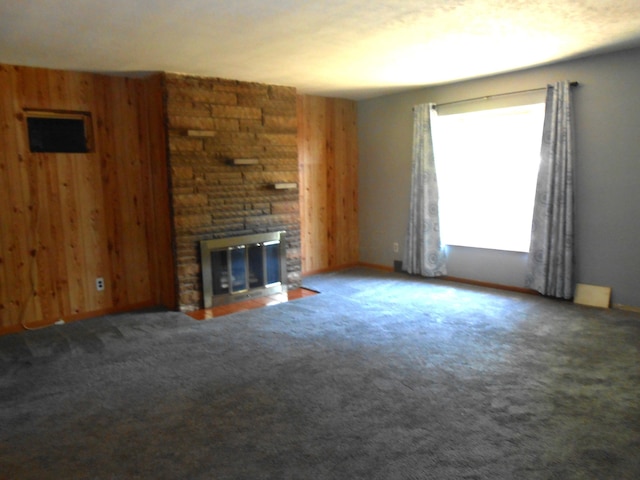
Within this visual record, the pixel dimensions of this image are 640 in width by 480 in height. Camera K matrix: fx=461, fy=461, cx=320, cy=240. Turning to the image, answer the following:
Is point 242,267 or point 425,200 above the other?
point 425,200

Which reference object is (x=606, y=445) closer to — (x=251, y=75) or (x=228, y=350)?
(x=228, y=350)

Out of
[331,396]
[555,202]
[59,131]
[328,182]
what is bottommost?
[331,396]

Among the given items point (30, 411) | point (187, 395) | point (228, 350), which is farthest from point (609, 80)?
point (30, 411)

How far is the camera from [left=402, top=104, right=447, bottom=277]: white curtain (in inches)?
214

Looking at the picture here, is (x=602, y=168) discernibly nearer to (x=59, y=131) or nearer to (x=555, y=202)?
(x=555, y=202)

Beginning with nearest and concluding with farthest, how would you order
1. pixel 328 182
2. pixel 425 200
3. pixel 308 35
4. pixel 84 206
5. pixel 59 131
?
pixel 308 35
pixel 59 131
pixel 84 206
pixel 425 200
pixel 328 182

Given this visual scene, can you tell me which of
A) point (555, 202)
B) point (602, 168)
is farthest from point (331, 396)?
point (602, 168)

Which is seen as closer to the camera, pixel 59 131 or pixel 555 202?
pixel 59 131

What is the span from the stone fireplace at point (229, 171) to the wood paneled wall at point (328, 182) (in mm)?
565

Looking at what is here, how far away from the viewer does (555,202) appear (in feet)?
14.4

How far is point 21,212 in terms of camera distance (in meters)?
3.98

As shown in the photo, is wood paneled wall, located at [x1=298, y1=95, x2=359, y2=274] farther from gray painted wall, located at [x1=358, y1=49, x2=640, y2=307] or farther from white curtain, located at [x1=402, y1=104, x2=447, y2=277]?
gray painted wall, located at [x1=358, y1=49, x2=640, y2=307]

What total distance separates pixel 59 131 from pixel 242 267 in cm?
211

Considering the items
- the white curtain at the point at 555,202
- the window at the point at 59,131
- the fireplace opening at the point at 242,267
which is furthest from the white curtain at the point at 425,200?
the window at the point at 59,131
